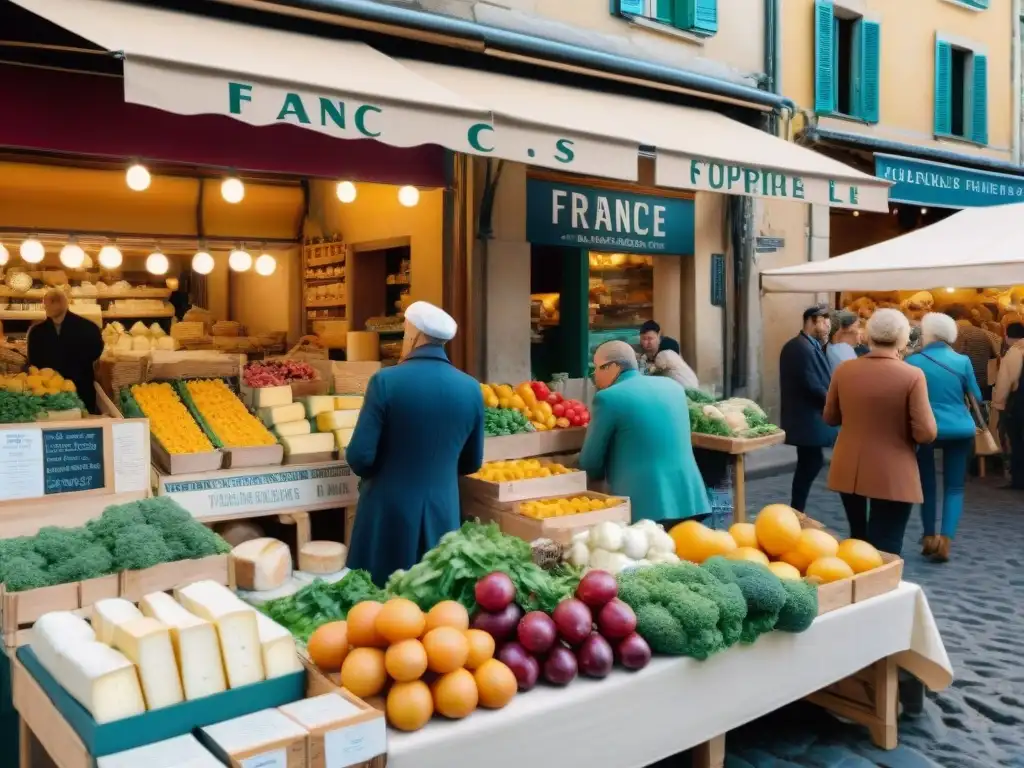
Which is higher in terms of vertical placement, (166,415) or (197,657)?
(166,415)

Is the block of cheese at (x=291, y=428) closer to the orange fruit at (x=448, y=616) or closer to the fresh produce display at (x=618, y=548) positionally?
the fresh produce display at (x=618, y=548)

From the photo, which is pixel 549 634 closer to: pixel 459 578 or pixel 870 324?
pixel 459 578

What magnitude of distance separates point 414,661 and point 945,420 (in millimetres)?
5657

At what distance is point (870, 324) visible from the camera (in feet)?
18.5

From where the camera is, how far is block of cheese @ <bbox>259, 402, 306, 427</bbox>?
5922mm

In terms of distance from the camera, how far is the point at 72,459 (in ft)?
14.9

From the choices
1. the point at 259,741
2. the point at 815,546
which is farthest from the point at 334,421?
the point at 259,741

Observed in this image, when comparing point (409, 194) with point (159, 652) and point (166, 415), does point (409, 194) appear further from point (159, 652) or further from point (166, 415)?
point (159, 652)

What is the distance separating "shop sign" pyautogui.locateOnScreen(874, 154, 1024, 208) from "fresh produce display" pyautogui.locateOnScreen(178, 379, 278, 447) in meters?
9.54

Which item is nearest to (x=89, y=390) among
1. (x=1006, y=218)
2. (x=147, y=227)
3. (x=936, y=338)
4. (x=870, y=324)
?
(x=147, y=227)

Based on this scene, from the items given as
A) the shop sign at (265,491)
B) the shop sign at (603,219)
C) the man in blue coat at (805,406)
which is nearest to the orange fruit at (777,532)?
the shop sign at (265,491)

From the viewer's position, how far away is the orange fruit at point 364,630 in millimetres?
2746

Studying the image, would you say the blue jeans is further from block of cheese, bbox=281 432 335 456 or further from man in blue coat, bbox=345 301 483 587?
block of cheese, bbox=281 432 335 456

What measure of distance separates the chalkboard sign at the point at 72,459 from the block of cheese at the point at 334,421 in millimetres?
1652
